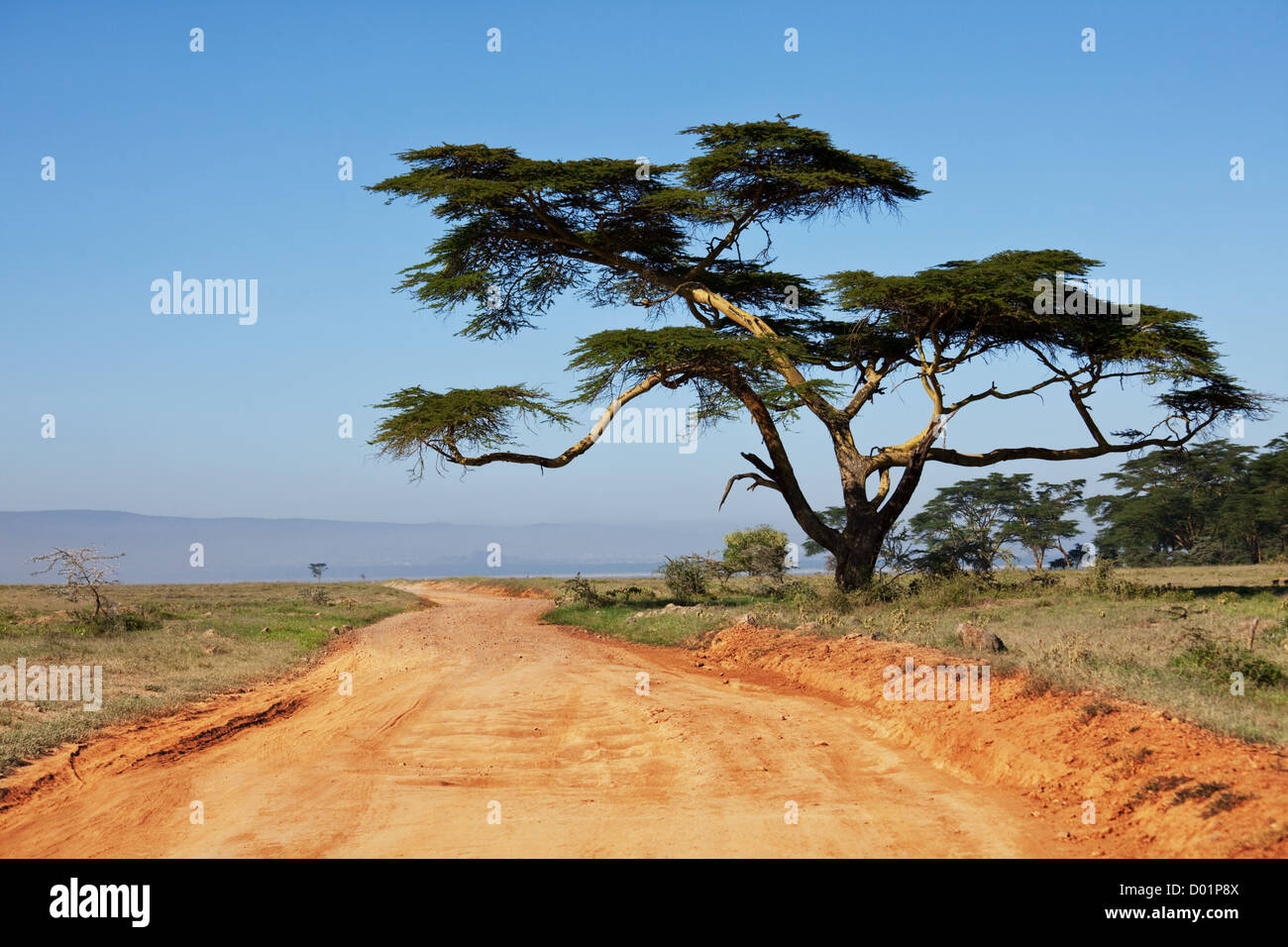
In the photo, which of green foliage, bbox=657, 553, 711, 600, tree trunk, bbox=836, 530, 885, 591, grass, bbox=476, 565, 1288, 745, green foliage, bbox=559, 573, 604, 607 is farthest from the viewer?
green foliage, bbox=657, 553, 711, 600

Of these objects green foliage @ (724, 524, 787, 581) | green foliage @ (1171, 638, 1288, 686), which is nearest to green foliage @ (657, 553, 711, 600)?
green foliage @ (724, 524, 787, 581)

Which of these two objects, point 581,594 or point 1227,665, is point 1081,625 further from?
point 581,594

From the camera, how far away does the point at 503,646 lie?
57.5 ft

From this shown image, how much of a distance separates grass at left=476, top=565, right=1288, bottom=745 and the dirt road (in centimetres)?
221

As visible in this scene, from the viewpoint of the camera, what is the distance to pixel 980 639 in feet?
38.6

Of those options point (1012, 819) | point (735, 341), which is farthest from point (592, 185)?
point (1012, 819)

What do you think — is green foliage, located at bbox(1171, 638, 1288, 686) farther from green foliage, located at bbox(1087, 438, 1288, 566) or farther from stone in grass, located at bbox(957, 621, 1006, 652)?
green foliage, located at bbox(1087, 438, 1288, 566)

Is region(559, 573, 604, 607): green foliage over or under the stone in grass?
under

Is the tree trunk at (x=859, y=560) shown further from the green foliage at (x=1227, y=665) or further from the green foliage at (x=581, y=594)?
the green foliage at (x=1227, y=665)

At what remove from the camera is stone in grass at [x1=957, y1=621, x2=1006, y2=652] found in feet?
37.9

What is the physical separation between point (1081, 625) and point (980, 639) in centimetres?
427

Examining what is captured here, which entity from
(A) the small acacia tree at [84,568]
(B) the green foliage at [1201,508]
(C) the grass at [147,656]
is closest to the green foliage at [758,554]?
(C) the grass at [147,656]

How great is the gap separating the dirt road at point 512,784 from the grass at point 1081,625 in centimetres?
221
